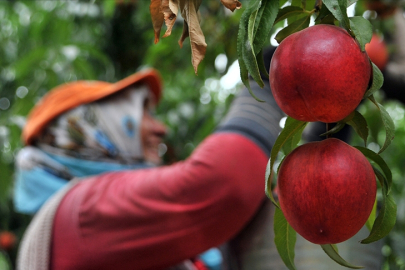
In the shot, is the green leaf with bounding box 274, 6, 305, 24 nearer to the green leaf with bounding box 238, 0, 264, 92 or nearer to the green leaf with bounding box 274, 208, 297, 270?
the green leaf with bounding box 238, 0, 264, 92

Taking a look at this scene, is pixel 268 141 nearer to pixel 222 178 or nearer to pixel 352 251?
pixel 222 178

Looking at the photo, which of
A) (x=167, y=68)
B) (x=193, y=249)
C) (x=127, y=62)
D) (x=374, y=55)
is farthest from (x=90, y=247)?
(x=127, y=62)

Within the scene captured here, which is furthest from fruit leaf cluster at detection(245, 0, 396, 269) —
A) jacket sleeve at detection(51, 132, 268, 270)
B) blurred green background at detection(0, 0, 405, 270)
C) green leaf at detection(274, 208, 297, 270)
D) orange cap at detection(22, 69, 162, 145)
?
orange cap at detection(22, 69, 162, 145)

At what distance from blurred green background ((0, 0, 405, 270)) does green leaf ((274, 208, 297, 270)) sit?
34.7 inches

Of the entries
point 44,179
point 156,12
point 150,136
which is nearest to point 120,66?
point 150,136

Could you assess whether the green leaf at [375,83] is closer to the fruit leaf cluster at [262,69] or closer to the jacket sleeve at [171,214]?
the fruit leaf cluster at [262,69]

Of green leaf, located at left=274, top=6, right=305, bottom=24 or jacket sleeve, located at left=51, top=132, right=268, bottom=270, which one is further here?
jacket sleeve, located at left=51, top=132, right=268, bottom=270

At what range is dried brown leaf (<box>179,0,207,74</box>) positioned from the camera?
0.41 meters

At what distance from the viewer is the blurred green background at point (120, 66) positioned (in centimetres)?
155

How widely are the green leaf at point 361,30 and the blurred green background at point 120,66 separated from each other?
88cm

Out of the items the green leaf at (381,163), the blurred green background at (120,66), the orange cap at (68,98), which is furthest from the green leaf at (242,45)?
the orange cap at (68,98)

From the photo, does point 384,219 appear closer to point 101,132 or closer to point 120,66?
point 101,132

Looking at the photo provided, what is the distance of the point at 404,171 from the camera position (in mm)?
1848

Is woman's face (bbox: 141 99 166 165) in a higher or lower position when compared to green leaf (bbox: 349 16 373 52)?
lower
